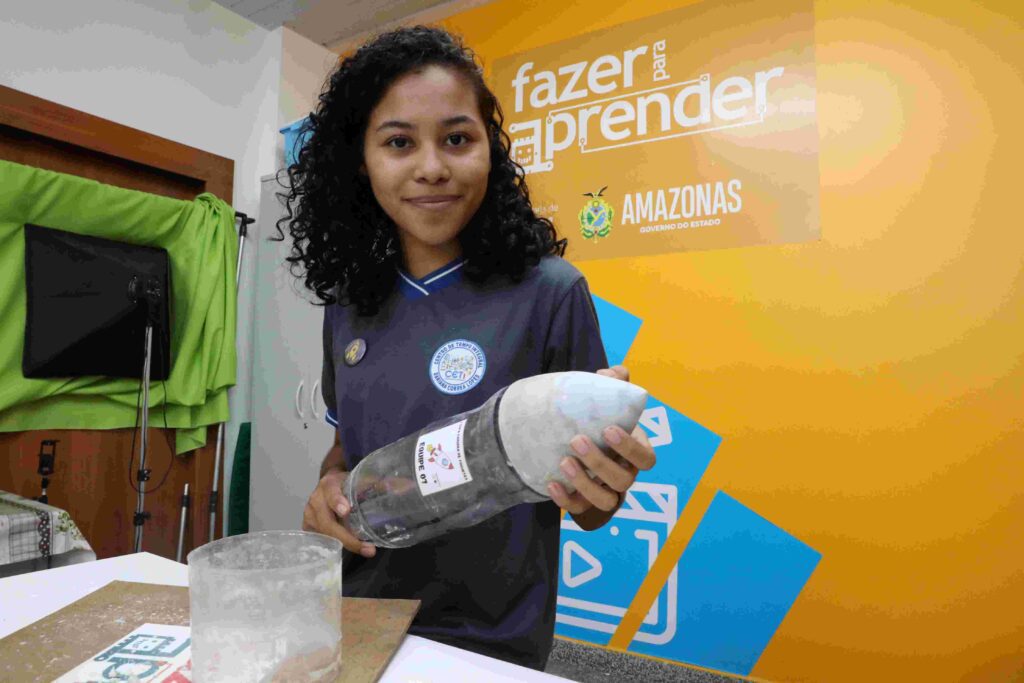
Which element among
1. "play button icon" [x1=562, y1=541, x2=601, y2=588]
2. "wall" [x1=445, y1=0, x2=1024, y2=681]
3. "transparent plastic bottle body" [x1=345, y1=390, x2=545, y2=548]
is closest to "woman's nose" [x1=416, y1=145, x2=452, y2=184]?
"transparent plastic bottle body" [x1=345, y1=390, x2=545, y2=548]

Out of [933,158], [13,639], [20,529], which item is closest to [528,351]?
[13,639]

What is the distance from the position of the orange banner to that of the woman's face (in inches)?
58.1

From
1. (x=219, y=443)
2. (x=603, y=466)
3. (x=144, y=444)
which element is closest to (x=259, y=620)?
(x=603, y=466)

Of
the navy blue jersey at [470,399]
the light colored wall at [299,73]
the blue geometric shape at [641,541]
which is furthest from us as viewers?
the light colored wall at [299,73]

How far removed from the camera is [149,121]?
2.71 m

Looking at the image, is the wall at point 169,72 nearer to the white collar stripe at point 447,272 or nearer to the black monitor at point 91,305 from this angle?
the black monitor at point 91,305

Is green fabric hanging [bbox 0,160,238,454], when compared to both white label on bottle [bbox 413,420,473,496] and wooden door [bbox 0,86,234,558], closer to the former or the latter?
wooden door [bbox 0,86,234,558]

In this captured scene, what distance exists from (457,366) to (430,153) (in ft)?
0.94

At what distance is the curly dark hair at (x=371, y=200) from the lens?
89cm

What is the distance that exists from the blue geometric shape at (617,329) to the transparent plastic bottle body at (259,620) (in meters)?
1.88

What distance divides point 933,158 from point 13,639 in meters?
2.27

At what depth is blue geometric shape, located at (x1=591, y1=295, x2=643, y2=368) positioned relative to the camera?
91.5 inches

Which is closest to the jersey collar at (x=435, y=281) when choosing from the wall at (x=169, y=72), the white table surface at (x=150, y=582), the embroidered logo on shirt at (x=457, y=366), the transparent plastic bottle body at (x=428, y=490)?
the embroidered logo on shirt at (x=457, y=366)

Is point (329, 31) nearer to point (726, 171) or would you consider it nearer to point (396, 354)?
point (726, 171)
